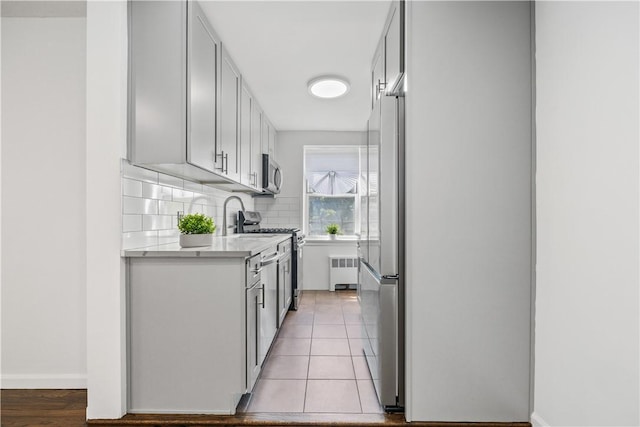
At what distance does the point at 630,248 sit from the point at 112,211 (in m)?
2.15

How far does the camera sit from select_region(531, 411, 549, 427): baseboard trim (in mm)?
1676

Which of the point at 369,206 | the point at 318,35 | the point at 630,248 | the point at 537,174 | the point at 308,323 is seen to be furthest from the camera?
the point at 308,323

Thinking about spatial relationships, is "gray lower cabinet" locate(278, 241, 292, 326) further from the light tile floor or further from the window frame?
the window frame

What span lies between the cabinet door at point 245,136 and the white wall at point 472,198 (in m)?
1.79

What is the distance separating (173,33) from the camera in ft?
6.34

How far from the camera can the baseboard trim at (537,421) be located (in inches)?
66.0

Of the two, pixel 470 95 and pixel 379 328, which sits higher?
pixel 470 95

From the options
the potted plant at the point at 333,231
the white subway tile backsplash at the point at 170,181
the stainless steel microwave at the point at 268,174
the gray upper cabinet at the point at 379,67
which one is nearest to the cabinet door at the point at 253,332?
the white subway tile backsplash at the point at 170,181

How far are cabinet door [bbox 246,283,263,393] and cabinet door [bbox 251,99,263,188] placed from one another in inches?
68.5

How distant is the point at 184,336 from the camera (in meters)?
1.87

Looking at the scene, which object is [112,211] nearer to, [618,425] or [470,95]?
[470,95]

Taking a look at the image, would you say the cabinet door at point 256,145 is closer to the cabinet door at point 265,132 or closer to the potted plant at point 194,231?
the cabinet door at point 265,132

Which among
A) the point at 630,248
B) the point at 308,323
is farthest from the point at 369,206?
the point at 308,323

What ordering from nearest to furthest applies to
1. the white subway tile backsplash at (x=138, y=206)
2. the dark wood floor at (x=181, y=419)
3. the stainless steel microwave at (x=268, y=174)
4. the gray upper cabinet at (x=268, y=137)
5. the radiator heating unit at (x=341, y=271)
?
the dark wood floor at (x=181, y=419) < the white subway tile backsplash at (x=138, y=206) < the stainless steel microwave at (x=268, y=174) < the gray upper cabinet at (x=268, y=137) < the radiator heating unit at (x=341, y=271)
